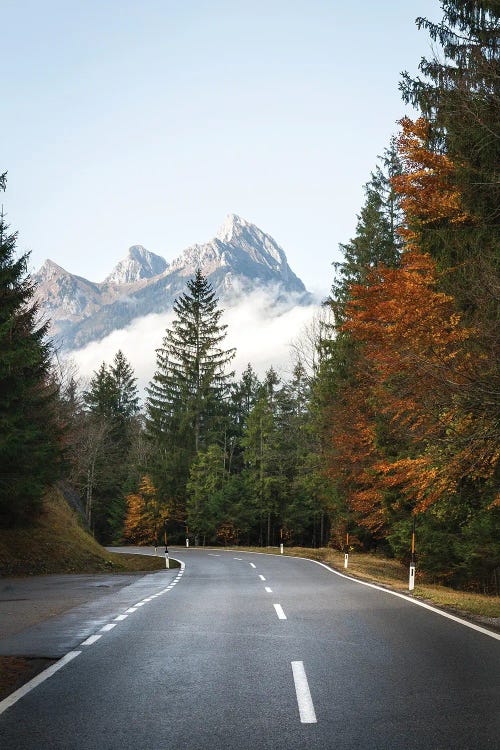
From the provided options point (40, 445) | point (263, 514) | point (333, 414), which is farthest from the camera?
point (263, 514)

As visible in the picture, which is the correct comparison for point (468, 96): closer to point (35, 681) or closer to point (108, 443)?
point (35, 681)

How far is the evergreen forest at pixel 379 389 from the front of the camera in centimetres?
1385

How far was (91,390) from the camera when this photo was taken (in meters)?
98.2

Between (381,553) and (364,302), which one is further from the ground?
(364,302)

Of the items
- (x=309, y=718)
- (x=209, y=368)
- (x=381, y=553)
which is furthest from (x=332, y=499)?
(x=309, y=718)

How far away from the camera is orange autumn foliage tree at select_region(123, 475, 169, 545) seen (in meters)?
69.8

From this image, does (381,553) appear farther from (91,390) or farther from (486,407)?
(91,390)

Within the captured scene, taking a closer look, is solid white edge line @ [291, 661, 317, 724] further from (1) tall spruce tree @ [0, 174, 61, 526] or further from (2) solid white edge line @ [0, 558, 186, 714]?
(1) tall spruce tree @ [0, 174, 61, 526]

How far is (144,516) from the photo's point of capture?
70625mm

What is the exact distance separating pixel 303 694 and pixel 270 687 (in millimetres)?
462

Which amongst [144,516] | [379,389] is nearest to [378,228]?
[379,389]

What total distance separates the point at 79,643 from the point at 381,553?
106 ft

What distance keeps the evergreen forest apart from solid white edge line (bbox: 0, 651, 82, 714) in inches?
279

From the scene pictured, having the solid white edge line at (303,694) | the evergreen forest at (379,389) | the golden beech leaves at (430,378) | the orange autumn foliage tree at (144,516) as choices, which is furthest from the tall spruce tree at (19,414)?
the orange autumn foliage tree at (144,516)
